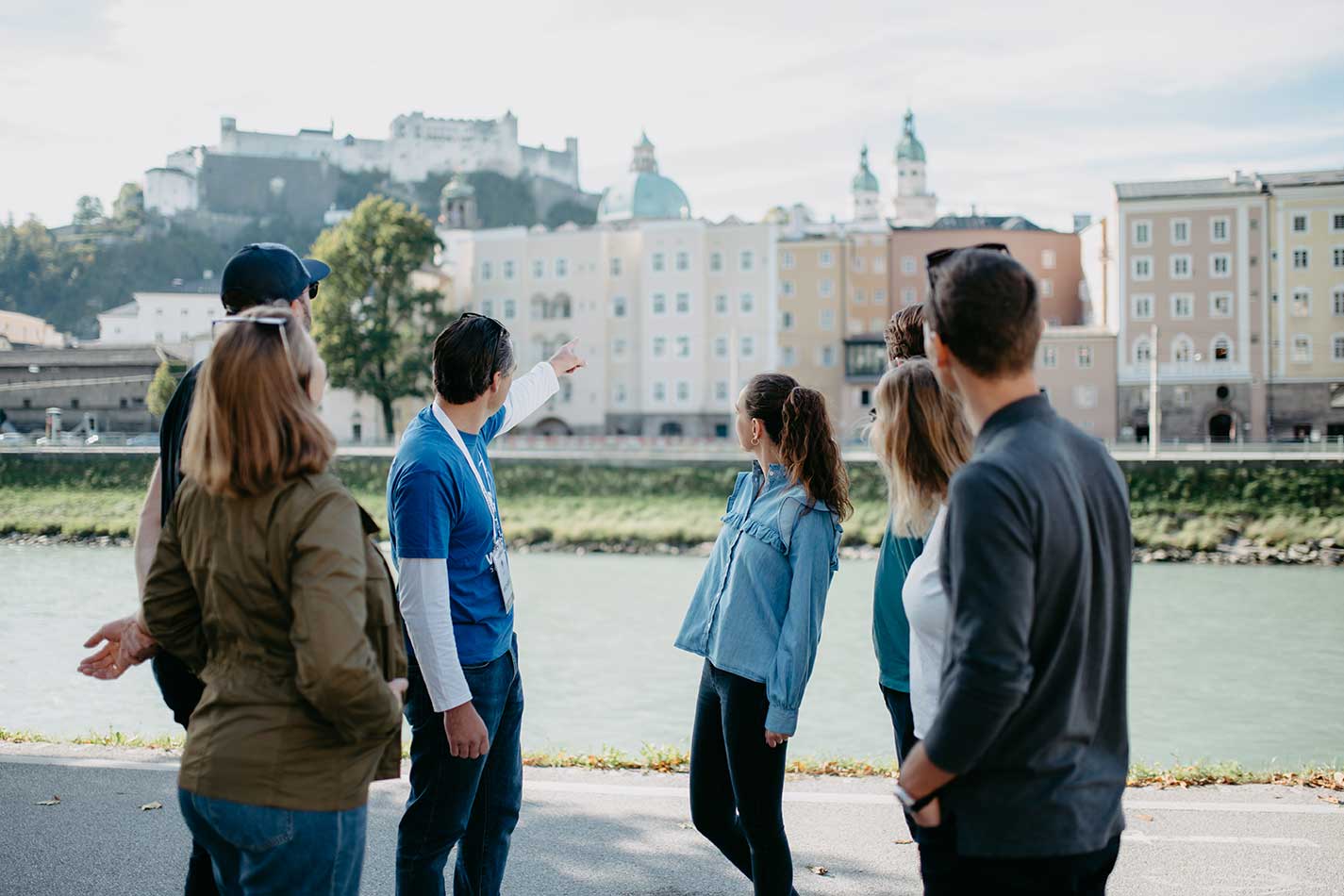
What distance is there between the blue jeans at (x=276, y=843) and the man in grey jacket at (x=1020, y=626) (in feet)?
3.60

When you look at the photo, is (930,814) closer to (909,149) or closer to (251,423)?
(251,423)

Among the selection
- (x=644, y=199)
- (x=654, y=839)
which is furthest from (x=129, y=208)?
(x=654, y=839)

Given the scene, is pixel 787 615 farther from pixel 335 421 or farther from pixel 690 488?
pixel 335 421

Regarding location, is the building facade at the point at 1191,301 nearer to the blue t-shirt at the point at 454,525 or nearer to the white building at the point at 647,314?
the white building at the point at 647,314

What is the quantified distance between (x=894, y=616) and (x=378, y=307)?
46.6 meters

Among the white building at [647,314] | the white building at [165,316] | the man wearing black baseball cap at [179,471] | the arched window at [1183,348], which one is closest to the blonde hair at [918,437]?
the man wearing black baseball cap at [179,471]

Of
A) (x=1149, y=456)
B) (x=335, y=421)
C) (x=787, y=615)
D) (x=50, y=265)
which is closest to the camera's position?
(x=787, y=615)

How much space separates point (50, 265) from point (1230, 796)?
9777 centimetres

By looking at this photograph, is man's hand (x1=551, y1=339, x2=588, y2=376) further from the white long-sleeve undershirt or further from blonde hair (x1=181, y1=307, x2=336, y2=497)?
blonde hair (x1=181, y1=307, x2=336, y2=497)

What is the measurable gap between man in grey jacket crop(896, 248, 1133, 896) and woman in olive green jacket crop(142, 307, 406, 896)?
1.08 m

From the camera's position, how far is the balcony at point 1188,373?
50594mm

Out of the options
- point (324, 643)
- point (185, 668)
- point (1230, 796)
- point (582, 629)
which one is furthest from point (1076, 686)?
point (582, 629)

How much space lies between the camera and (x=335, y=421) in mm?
52625

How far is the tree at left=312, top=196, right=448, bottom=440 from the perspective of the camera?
1829 inches
